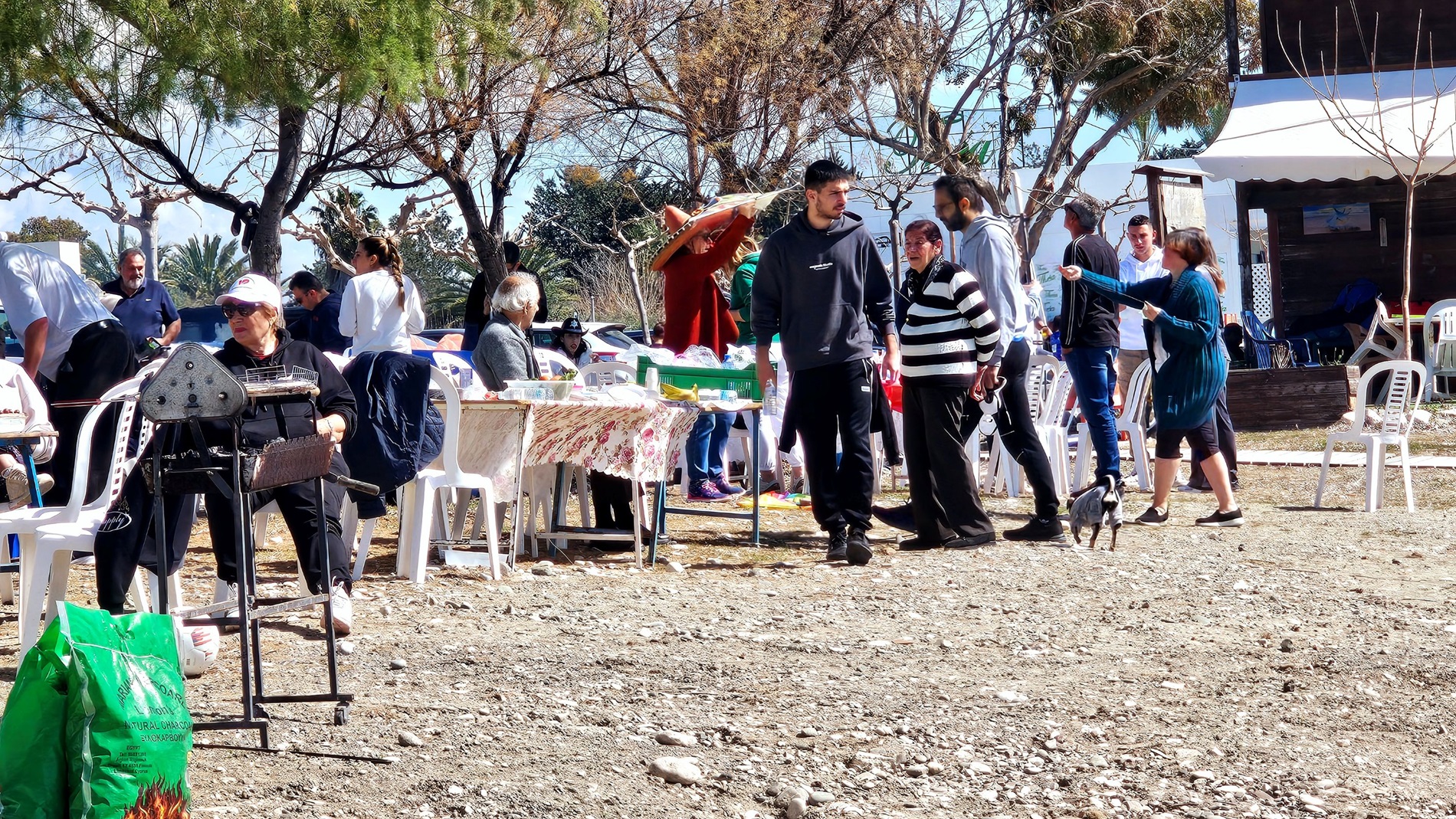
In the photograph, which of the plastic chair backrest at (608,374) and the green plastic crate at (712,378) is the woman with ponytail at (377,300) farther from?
the green plastic crate at (712,378)

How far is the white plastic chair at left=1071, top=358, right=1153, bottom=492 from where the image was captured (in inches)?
376

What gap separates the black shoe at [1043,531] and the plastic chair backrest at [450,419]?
9.76ft

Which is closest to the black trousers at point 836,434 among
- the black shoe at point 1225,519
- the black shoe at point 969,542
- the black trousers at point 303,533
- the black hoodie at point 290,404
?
the black shoe at point 969,542

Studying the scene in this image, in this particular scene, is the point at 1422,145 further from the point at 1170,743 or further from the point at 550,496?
the point at 1170,743

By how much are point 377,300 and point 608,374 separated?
1536 millimetres

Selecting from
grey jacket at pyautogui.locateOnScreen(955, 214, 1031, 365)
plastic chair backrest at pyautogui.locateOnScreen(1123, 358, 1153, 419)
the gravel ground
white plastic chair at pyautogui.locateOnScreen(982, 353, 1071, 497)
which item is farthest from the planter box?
grey jacket at pyautogui.locateOnScreen(955, 214, 1031, 365)

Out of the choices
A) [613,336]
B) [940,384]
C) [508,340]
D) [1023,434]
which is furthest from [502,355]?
[613,336]

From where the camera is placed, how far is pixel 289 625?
572 centimetres

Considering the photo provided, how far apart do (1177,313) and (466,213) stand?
31.7 ft

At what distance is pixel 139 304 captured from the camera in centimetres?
910

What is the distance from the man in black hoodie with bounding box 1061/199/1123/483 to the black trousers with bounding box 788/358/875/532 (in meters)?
1.83

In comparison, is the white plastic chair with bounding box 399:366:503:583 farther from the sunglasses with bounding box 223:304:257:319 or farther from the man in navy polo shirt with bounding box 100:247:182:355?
the man in navy polo shirt with bounding box 100:247:182:355

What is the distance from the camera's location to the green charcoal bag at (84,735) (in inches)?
119

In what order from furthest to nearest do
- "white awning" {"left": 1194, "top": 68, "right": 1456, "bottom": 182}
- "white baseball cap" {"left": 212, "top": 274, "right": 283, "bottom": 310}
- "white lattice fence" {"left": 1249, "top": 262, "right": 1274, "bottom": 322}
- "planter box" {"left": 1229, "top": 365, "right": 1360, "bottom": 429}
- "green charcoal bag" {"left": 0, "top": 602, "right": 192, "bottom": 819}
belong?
1. "white lattice fence" {"left": 1249, "top": 262, "right": 1274, "bottom": 322}
2. "white awning" {"left": 1194, "top": 68, "right": 1456, "bottom": 182}
3. "planter box" {"left": 1229, "top": 365, "right": 1360, "bottom": 429}
4. "white baseball cap" {"left": 212, "top": 274, "right": 283, "bottom": 310}
5. "green charcoal bag" {"left": 0, "top": 602, "right": 192, "bottom": 819}
